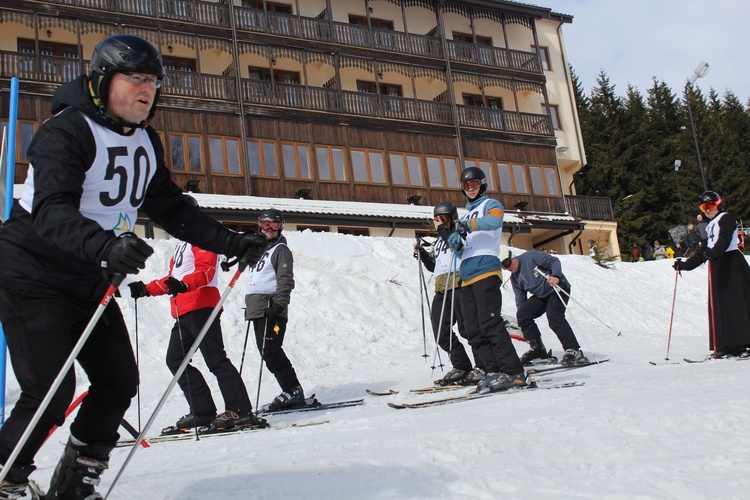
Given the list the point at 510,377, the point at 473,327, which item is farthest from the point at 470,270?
the point at 510,377

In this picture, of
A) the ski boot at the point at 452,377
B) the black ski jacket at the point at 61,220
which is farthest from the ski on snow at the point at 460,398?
the black ski jacket at the point at 61,220

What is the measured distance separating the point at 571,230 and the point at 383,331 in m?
18.9

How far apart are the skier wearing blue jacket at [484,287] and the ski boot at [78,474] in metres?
3.93

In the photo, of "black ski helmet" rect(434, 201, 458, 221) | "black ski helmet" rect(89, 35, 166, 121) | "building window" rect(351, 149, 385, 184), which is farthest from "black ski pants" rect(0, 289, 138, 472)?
"building window" rect(351, 149, 385, 184)

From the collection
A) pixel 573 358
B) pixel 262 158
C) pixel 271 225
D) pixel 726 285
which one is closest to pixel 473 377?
pixel 573 358

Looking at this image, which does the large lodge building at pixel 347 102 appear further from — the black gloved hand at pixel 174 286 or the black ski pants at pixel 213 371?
the black gloved hand at pixel 174 286

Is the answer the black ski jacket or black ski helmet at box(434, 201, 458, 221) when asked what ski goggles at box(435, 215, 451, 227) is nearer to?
black ski helmet at box(434, 201, 458, 221)

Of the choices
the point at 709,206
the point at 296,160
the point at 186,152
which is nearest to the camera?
the point at 709,206

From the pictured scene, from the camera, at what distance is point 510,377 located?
20.9 ft

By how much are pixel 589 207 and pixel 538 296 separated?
75.9 feet

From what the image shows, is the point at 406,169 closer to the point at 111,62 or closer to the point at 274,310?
the point at 274,310

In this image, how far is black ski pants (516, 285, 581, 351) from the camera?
31.4 ft

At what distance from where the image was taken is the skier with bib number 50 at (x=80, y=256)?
2.58 m

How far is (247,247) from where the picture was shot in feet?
10.8
